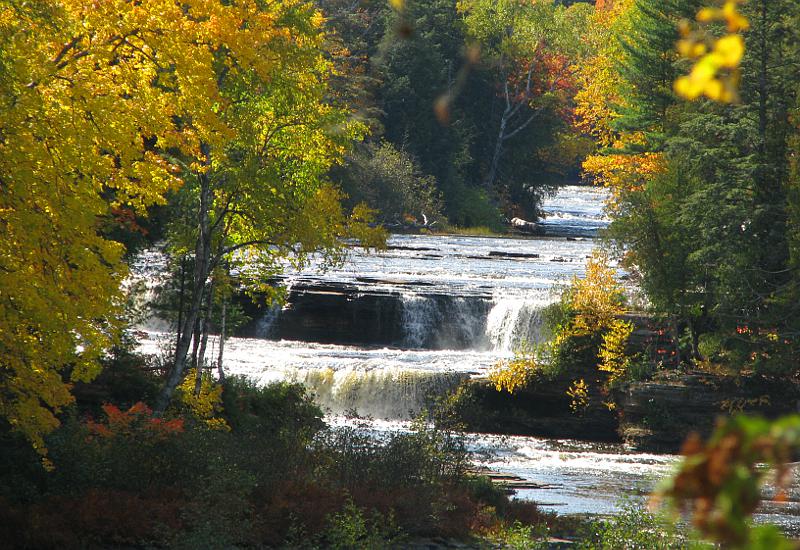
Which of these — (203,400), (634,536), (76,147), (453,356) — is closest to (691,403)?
(453,356)

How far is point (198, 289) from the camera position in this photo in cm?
1616

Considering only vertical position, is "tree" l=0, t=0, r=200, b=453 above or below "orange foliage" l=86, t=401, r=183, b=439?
above

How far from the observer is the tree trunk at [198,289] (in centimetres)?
1605

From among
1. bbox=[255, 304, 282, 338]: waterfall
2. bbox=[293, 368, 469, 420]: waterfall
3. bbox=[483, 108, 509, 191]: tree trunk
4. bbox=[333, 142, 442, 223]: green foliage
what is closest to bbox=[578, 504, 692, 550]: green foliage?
bbox=[293, 368, 469, 420]: waterfall

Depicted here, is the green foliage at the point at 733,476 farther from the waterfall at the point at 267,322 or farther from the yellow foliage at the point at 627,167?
the yellow foliage at the point at 627,167

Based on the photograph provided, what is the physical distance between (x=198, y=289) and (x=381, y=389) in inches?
329

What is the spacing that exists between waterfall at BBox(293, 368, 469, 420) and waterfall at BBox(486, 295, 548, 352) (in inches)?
171

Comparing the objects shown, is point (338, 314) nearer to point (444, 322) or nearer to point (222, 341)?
point (444, 322)

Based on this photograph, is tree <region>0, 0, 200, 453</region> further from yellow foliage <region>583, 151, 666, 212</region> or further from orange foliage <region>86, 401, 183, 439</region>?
yellow foliage <region>583, 151, 666, 212</region>

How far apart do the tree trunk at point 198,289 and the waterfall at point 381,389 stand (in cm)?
724

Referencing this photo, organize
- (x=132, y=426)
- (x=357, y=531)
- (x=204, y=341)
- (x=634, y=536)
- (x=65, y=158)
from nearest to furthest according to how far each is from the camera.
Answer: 1. (x=65, y=158)
2. (x=357, y=531)
3. (x=634, y=536)
4. (x=132, y=426)
5. (x=204, y=341)

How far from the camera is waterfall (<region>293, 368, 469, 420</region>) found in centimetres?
2345

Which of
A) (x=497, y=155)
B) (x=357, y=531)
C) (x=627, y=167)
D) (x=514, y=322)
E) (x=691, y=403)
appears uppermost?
(x=497, y=155)

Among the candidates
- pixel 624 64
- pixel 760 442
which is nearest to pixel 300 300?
pixel 624 64
